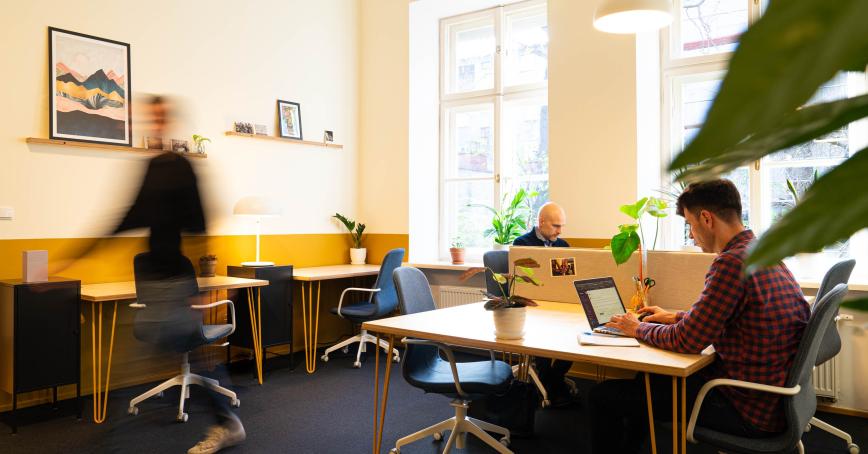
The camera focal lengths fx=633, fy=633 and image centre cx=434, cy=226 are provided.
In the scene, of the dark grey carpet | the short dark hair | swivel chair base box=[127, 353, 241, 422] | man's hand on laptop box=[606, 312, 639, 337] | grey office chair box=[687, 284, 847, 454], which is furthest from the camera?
swivel chair base box=[127, 353, 241, 422]

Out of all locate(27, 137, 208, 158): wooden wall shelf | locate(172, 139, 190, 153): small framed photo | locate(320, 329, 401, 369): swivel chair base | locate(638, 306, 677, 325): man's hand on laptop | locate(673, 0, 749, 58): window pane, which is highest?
locate(673, 0, 749, 58): window pane

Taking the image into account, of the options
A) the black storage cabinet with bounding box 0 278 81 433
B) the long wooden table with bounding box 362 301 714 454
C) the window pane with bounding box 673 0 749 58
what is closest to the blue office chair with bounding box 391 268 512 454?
the long wooden table with bounding box 362 301 714 454

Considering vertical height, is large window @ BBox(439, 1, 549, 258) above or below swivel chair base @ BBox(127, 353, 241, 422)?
above

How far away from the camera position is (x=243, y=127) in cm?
538

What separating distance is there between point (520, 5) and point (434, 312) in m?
3.86

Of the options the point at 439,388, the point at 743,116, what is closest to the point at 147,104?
the point at 439,388

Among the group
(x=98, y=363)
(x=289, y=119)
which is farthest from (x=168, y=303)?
(x=289, y=119)

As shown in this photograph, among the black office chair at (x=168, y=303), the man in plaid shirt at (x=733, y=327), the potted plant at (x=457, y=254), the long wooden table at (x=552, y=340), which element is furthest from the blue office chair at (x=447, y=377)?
the potted plant at (x=457, y=254)

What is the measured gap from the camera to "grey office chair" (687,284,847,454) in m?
2.04

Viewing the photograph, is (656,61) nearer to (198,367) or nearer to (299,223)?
(299,223)

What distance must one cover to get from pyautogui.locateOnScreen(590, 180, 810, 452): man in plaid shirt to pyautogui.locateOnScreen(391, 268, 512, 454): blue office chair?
0.80m

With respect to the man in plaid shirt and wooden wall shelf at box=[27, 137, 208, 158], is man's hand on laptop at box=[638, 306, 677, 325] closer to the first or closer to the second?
the man in plaid shirt

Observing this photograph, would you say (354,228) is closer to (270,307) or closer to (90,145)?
(270,307)

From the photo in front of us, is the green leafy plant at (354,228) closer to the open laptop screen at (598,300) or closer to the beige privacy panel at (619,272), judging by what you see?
the beige privacy panel at (619,272)
